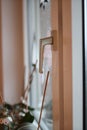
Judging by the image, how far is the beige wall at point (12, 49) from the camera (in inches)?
63.2

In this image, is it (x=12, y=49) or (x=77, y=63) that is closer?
(x=77, y=63)

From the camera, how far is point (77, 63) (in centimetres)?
71

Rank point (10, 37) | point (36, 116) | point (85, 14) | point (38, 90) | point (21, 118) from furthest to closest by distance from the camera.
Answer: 1. point (10, 37)
2. point (38, 90)
3. point (36, 116)
4. point (21, 118)
5. point (85, 14)

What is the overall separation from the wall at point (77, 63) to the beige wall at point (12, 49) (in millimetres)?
990

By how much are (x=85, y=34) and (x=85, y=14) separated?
0.21ft

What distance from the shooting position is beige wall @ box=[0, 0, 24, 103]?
63.2 inches

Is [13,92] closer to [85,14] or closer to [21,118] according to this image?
[21,118]

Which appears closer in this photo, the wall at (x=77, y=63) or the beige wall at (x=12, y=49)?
the wall at (x=77, y=63)

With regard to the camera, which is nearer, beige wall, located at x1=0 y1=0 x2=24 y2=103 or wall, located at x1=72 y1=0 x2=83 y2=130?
wall, located at x1=72 y1=0 x2=83 y2=130

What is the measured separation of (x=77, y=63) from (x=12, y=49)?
1.00 m

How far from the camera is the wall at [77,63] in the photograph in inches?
27.5

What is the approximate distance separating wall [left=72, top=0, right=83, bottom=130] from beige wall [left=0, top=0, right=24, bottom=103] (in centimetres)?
99

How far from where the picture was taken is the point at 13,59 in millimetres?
1650

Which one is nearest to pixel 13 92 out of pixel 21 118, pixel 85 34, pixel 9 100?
pixel 9 100
